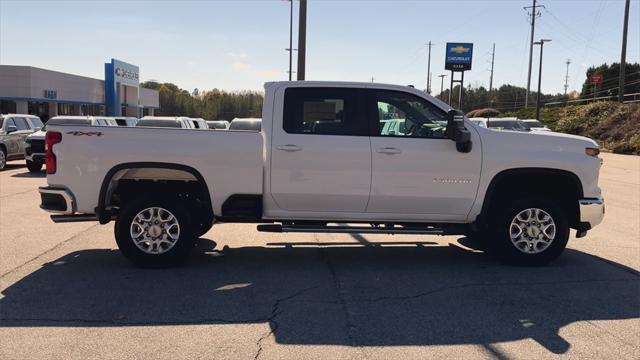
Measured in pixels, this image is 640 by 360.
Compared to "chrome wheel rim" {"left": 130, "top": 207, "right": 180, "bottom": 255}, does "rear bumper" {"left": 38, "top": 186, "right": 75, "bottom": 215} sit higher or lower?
higher

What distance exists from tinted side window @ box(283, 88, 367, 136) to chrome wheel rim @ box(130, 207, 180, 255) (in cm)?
167

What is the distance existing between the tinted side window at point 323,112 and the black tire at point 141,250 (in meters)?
1.53

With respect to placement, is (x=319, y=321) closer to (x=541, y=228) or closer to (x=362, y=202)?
(x=362, y=202)

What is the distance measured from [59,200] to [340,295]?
3.26 m

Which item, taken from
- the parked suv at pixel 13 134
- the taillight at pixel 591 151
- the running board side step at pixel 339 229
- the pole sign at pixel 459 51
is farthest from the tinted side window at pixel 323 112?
the pole sign at pixel 459 51

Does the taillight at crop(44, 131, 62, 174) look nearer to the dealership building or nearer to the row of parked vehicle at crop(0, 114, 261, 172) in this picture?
the row of parked vehicle at crop(0, 114, 261, 172)

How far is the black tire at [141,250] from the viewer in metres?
6.34

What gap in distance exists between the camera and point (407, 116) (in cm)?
664

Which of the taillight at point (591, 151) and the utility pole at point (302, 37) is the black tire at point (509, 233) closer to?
the taillight at point (591, 151)

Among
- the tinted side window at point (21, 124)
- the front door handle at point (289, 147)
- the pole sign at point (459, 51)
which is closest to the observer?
the front door handle at point (289, 147)

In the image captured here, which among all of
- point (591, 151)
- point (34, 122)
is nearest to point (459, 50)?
point (34, 122)

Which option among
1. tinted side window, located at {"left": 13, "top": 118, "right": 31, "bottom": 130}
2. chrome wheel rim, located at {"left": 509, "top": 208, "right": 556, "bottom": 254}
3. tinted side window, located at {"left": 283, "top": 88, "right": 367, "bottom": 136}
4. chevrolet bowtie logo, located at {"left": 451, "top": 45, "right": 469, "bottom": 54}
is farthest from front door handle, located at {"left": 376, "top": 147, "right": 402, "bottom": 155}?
chevrolet bowtie logo, located at {"left": 451, "top": 45, "right": 469, "bottom": 54}

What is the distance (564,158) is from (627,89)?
6377cm

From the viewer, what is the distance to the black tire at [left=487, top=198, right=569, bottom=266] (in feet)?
22.0
